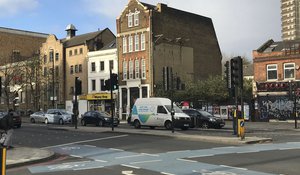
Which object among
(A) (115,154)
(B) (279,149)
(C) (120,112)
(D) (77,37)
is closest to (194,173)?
(A) (115,154)

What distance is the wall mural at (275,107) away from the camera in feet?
148

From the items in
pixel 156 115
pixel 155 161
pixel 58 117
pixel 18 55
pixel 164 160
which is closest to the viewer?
pixel 155 161

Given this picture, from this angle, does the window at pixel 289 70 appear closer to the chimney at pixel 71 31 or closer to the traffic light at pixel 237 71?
the traffic light at pixel 237 71

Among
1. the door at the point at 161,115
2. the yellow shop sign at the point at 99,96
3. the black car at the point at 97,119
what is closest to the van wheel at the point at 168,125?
the door at the point at 161,115

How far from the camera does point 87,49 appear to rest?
63.8 metres

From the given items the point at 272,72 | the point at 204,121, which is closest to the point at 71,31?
the point at 272,72

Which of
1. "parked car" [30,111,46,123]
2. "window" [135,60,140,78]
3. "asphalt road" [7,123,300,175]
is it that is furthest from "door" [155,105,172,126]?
"window" [135,60,140,78]

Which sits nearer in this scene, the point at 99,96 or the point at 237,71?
the point at 237,71

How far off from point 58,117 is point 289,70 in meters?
25.1

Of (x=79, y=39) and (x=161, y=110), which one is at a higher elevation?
(x=79, y=39)

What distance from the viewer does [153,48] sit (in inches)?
Result: 2196

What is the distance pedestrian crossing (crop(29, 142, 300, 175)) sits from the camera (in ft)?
37.8

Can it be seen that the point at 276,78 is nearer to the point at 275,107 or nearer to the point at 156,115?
the point at 275,107

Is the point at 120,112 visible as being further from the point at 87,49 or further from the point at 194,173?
the point at 194,173
